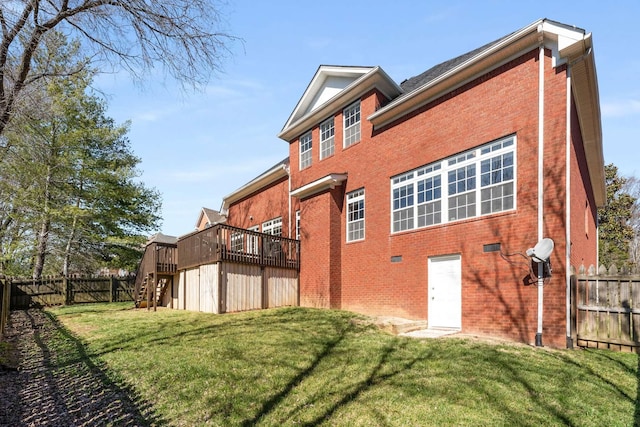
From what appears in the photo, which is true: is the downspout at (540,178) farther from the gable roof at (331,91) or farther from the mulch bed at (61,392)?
the mulch bed at (61,392)

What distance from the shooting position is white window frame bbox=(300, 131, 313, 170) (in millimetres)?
16203

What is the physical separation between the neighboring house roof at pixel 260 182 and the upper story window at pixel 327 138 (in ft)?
8.17

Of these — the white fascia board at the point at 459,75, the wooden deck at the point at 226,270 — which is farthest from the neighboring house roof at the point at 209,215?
the white fascia board at the point at 459,75

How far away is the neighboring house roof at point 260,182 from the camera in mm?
17688

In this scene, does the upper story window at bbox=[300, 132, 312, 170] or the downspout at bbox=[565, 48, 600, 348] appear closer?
the downspout at bbox=[565, 48, 600, 348]

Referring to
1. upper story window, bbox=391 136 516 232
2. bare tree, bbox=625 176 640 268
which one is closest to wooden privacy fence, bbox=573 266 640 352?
upper story window, bbox=391 136 516 232

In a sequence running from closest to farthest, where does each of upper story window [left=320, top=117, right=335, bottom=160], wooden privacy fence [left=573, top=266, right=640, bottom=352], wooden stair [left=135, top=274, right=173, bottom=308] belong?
wooden privacy fence [left=573, top=266, right=640, bottom=352] → upper story window [left=320, top=117, right=335, bottom=160] → wooden stair [left=135, top=274, right=173, bottom=308]

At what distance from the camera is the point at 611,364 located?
22.3 ft

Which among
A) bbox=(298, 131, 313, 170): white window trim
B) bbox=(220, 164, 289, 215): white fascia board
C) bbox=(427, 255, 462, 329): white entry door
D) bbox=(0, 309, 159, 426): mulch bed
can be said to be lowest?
bbox=(0, 309, 159, 426): mulch bed

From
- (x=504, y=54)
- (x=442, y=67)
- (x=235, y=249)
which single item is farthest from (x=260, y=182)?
(x=504, y=54)

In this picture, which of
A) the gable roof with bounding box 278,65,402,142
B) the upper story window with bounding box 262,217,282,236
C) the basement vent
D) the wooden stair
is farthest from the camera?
the upper story window with bounding box 262,217,282,236

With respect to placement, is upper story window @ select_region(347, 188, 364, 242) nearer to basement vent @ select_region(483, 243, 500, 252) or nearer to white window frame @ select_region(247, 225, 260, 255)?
white window frame @ select_region(247, 225, 260, 255)

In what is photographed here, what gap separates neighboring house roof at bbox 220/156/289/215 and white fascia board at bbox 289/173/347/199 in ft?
8.87

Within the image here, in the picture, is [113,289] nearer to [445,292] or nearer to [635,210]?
[445,292]
